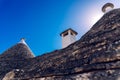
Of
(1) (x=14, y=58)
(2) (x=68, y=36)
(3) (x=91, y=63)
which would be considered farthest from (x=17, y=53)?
(3) (x=91, y=63)

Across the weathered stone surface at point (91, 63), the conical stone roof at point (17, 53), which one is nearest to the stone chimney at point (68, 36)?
the conical stone roof at point (17, 53)

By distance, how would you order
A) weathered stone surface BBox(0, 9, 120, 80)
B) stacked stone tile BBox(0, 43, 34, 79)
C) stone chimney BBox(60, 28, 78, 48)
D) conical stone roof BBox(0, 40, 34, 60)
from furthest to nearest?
1. stone chimney BBox(60, 28, 78, 48)
2. conical stone roof BBox(0, 40, 34, 60)
3. stacked stone tile BBox(0, 43, 34, 79)
4. weathered stone surface BBox(0, 9, 120, 80)

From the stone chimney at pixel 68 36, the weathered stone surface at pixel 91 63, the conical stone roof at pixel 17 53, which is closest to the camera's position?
the weathered stone surface at pixel 91 63

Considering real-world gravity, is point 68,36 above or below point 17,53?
above

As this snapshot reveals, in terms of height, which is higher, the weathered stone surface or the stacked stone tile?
the stacked stone tile

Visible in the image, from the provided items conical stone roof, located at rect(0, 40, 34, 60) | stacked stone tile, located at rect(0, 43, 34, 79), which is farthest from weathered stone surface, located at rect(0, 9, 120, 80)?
conical stone roof, located at rect(0, 40, 34, 60)

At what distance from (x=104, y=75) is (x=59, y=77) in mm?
926

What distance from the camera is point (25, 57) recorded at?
1041cm

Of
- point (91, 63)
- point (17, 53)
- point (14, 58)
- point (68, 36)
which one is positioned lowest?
point (91, 63)

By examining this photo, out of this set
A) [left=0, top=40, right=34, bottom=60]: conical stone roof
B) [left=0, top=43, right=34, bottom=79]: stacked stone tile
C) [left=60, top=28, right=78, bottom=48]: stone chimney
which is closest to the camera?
[left=0, top=43, right=34, bottom=79]: stacked stone tile

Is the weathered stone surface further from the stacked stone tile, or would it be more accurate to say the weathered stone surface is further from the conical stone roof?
the conical stone roof

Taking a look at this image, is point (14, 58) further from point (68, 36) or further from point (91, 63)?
point (91, 63)

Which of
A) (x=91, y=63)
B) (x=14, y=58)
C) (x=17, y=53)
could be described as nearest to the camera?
(x=91, y=63)

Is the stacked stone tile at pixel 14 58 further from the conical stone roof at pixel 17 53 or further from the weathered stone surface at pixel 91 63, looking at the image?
the weathered stone surface at pixel 91 63
